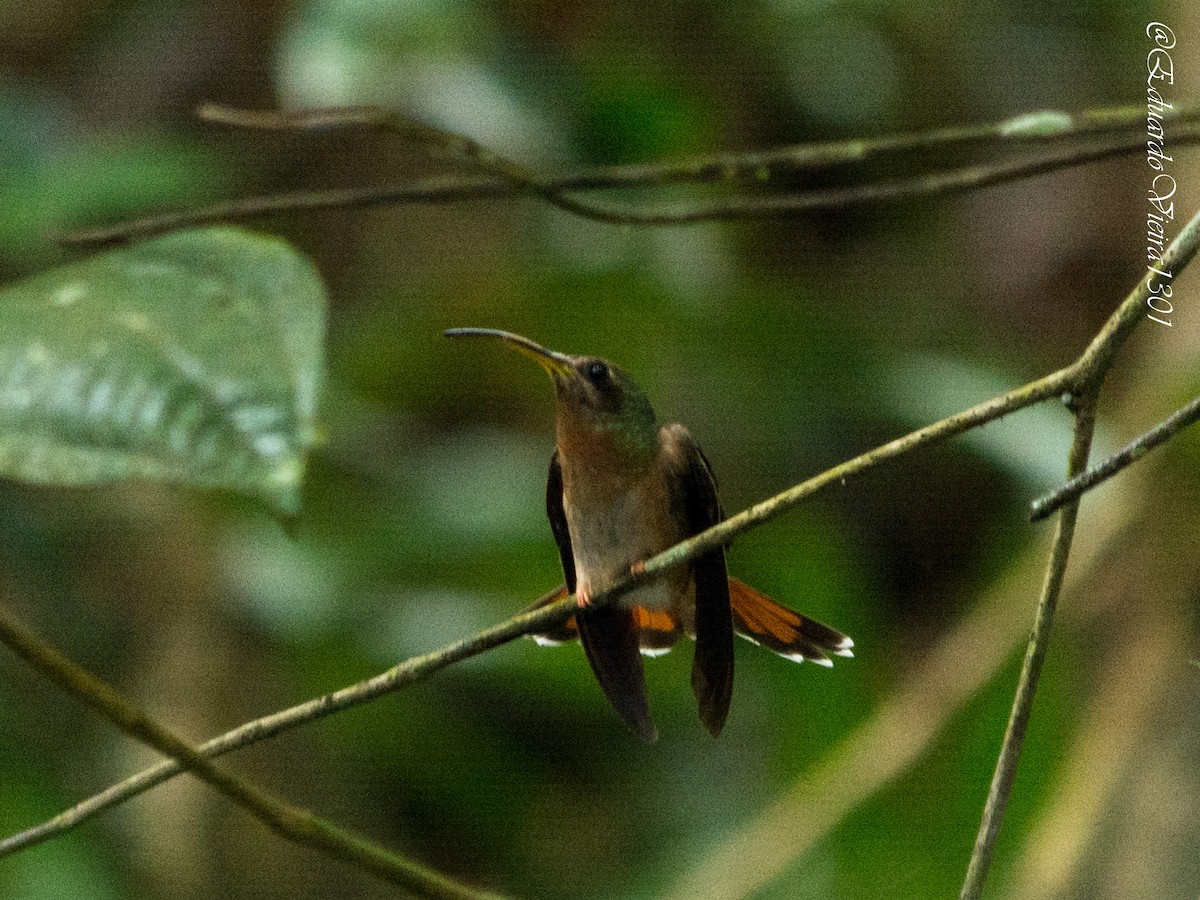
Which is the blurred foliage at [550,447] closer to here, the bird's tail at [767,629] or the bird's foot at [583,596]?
the bird's tail at [767,629]

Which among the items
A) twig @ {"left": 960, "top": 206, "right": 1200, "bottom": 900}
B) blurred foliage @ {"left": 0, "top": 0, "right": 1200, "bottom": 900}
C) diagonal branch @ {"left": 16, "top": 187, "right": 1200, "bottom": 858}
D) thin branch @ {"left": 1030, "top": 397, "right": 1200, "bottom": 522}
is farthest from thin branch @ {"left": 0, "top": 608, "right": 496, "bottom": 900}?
blurred foliage @ {"left": 0, "top": 0, "right": 1200, "bottom": 900}

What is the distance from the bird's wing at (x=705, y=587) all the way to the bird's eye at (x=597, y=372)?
0.15m

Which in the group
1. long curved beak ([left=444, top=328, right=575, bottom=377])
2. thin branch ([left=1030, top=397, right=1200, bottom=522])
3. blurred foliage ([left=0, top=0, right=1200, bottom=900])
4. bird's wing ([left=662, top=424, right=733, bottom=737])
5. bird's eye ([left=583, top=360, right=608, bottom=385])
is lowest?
blurred foliage ([left=0, top=0, right=1200, bottom=900])

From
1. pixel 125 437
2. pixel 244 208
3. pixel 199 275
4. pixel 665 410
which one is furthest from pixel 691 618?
pixel 665 410

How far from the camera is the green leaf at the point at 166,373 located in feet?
2.66

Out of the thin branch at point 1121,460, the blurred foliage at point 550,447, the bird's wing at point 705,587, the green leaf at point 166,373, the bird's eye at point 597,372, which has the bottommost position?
the blurred foliage at point 550,447

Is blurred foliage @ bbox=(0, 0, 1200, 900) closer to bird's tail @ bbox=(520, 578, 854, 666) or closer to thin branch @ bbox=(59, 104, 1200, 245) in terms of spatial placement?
bird's tail @ bbox=(520, 578, 854, 666)

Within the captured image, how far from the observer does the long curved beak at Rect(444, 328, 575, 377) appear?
1276 millimetres

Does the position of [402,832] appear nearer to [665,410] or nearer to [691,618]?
[665,410]

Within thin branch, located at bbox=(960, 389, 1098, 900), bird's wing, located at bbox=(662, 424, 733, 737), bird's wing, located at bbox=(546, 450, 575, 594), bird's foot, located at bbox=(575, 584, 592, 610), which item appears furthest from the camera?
bird's wing, located at bbox=(546, 450, 575, 594)

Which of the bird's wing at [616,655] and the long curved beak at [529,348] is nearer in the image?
the long curved beak at [529,348]

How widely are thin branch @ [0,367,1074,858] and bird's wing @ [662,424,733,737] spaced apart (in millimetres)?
185

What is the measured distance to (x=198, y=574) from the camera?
10.3 feet

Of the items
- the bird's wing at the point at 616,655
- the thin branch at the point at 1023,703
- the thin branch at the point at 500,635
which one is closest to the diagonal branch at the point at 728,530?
the thin branch at the point at 500,635
